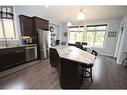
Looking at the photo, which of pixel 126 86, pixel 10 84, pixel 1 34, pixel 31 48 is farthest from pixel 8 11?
pixel 126 86

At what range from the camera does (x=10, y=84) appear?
217cm

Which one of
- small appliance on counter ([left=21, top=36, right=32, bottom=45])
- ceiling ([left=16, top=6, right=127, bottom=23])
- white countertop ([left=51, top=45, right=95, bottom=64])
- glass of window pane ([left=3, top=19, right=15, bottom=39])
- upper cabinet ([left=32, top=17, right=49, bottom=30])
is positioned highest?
ceiling ([left=16, top=6, right=127, bottom=23])

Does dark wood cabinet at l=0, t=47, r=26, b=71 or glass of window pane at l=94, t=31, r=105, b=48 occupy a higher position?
glass of window pane at l=94, t=31, r=105, b=48

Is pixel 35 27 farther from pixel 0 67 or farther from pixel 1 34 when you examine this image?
pixel 0 67

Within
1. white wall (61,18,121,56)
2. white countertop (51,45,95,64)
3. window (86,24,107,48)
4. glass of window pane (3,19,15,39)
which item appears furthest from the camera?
window (86,24,107,48)

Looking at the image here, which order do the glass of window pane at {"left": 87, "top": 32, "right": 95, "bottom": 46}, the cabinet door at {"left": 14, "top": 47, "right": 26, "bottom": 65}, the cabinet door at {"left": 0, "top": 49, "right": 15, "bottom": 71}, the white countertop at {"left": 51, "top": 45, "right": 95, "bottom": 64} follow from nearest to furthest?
1. the white countertop at {"left": 51, "top": 45, "right": 95, "bottom": 64}
2. the cabinet door at {"left": 0, "top": 49, "right": 15, "bottom": 71}
3. the cabinet door at {"left": 14, "top": 47, "right": 26, "bottom": 65}
4. the glass of window pane at {"left": 87, "top": 32, "right": 95, "bottom": 46}

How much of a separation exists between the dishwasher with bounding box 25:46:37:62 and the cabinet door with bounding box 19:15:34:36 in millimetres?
813

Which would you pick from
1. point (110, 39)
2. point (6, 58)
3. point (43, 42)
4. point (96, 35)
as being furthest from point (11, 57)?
point (110, 39)

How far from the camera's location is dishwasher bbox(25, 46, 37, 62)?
377cm

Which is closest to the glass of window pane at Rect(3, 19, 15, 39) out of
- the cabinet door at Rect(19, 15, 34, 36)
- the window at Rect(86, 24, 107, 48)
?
the cabinet door at Rect(19, 15, 34, 36)

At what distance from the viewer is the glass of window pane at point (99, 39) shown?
5974 millimetres

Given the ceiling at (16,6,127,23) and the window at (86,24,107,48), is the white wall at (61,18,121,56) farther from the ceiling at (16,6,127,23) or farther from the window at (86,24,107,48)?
the ceiling at (16,6,127,23)

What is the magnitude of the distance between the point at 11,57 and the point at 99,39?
588 centimetres

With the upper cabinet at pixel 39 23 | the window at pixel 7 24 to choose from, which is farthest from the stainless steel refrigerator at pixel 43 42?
the window at pixel 7 24
